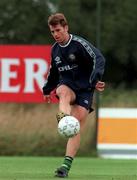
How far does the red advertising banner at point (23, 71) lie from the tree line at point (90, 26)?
2097 centimetres

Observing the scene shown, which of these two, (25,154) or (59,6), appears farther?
(59,6)

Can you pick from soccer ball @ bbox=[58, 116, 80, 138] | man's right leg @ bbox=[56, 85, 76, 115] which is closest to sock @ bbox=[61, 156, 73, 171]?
soccer ball @ bbox=[58, 116, 80, 138]

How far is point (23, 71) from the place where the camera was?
17062 mm

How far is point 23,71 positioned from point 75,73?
7.35 meters

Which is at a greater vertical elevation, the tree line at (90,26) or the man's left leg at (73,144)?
the tree line at (90,26)

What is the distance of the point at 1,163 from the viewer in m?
12.6

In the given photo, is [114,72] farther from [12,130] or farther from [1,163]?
[1,163]

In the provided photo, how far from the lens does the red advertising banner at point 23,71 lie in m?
17.0

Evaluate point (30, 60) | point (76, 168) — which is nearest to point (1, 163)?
point (76, 168)

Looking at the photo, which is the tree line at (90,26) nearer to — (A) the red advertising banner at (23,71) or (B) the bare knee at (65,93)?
(A) the red advertising banner at (23,71)

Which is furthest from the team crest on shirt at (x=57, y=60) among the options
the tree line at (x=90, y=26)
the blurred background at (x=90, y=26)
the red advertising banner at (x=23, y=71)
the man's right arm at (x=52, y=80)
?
the tree line at (x=90, y=26)

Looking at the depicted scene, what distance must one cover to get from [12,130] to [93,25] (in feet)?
77.4

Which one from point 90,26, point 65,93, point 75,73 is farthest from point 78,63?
point 90,26

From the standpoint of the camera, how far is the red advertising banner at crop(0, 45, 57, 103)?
16969mm
